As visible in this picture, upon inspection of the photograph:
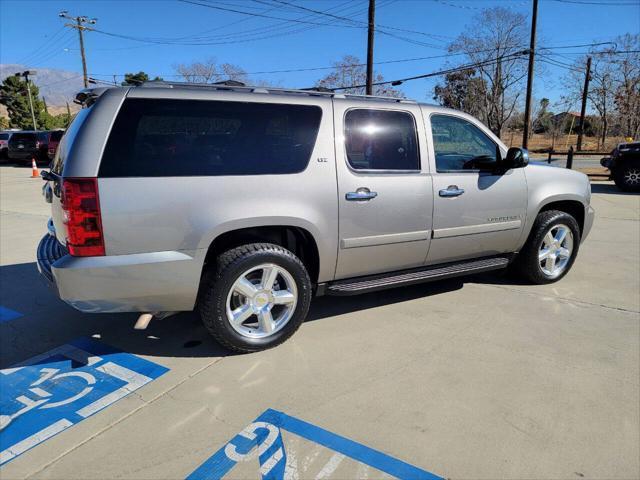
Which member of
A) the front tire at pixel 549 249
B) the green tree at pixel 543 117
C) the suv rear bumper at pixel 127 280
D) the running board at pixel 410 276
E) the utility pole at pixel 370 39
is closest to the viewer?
the suv rear bumper at pixel 127 280

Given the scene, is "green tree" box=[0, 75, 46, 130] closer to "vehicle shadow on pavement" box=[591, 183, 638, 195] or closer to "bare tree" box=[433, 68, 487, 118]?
"bare tree" box=[433, 68, 487, 118]

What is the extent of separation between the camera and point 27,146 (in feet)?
73.6

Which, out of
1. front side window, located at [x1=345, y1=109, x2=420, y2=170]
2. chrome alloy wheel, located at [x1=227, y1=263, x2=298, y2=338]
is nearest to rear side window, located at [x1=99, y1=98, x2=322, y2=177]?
front side window, located at [x1=345, y1=109, x2=420, y2=170]

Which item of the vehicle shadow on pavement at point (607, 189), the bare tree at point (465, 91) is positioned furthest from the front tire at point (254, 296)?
the bare tree at point (465, 91)

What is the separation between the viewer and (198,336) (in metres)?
3.72

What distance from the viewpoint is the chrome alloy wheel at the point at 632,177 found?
40.8 feet

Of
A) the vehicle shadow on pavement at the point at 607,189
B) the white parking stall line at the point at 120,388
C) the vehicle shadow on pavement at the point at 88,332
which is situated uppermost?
the vehicle shadow on pavement at the point at 607,189

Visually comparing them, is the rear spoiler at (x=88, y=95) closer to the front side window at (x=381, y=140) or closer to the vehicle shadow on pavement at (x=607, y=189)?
the front side window at (x=381, y=140)

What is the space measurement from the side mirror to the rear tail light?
3.40 meters

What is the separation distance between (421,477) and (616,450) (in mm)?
1064

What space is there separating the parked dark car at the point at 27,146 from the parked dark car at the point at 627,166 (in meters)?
23.7

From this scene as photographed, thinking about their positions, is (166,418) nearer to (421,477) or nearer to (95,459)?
(95,459)

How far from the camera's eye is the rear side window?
2881mm

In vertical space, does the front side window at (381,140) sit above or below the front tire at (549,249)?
above
